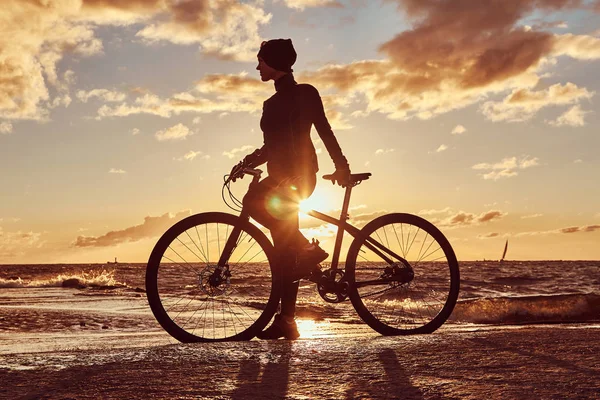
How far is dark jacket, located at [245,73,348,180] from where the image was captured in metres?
4.87

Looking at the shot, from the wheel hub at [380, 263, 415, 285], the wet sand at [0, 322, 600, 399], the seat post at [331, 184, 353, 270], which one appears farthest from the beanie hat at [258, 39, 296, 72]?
the wet sand at [0, 322, 600, 399]

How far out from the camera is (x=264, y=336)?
491 cm

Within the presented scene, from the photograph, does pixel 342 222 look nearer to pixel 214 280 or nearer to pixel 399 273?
pixel 399 273

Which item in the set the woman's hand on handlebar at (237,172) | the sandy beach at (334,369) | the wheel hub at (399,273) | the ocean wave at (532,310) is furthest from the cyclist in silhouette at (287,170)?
the ocean wave at (532,310)

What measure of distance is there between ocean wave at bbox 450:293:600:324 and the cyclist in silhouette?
6.89m

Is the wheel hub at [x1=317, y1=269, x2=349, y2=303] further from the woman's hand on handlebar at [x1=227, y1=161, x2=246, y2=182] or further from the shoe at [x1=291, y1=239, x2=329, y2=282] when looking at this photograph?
the woman's hand on handlebar at [x1=227, y1=161, x2=246, y2=182]

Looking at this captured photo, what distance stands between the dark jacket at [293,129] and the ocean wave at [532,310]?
7.09 metres

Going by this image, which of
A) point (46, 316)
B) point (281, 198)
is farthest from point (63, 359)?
point (46, 316)

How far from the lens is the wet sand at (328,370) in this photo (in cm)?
255

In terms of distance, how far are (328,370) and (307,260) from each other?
1933 mm

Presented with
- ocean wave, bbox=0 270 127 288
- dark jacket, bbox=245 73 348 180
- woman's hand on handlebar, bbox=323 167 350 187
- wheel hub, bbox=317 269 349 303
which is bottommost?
ocean wave, bbox=0 270 127 288

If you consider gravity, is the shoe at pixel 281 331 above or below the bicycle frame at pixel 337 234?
below

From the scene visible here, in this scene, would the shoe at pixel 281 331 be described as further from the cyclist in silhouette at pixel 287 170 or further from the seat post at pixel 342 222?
the seat post at pixel 342 222

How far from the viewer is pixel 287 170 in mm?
4875
